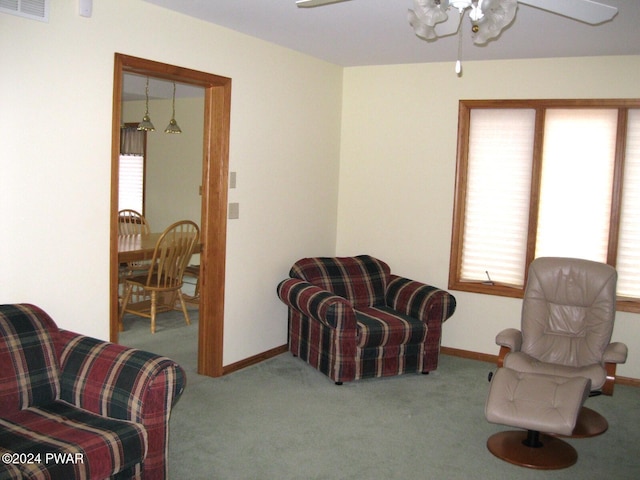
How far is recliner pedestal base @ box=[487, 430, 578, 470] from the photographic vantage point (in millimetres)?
3295

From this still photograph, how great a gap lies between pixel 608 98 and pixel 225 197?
9.53ft

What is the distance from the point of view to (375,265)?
17.1 feet

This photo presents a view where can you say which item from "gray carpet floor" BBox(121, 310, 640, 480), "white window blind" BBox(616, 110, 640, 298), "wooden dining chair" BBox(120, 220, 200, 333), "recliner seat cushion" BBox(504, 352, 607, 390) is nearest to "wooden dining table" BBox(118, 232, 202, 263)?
"wooden dining chair" BBox(120, 220, 200, 333)

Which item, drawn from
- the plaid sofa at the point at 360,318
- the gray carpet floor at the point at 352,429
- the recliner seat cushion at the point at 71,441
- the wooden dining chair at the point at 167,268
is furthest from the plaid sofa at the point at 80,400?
the wooden dining chair at the point at 167,268

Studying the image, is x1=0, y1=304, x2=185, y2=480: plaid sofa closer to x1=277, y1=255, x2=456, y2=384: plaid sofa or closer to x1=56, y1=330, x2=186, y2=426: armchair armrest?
x1=56, y1=330, x2=186, y2=426: armchair armrest

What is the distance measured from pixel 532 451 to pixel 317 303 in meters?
1.67

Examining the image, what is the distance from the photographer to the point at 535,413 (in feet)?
10.6

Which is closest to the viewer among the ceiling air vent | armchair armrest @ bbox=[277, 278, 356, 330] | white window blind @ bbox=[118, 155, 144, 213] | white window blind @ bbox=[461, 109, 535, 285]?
the ceiling air vent

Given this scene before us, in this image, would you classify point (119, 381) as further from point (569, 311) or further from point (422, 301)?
point (569, 311)

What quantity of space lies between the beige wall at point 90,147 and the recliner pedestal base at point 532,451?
201 cm

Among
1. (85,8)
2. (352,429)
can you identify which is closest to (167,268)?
(352,429)

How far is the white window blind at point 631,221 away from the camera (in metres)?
4.64

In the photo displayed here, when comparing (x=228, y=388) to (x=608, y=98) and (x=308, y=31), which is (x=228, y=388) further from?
(x=608, y=98)

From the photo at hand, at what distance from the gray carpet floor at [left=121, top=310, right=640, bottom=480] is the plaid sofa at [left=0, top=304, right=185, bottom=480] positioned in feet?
2.04
